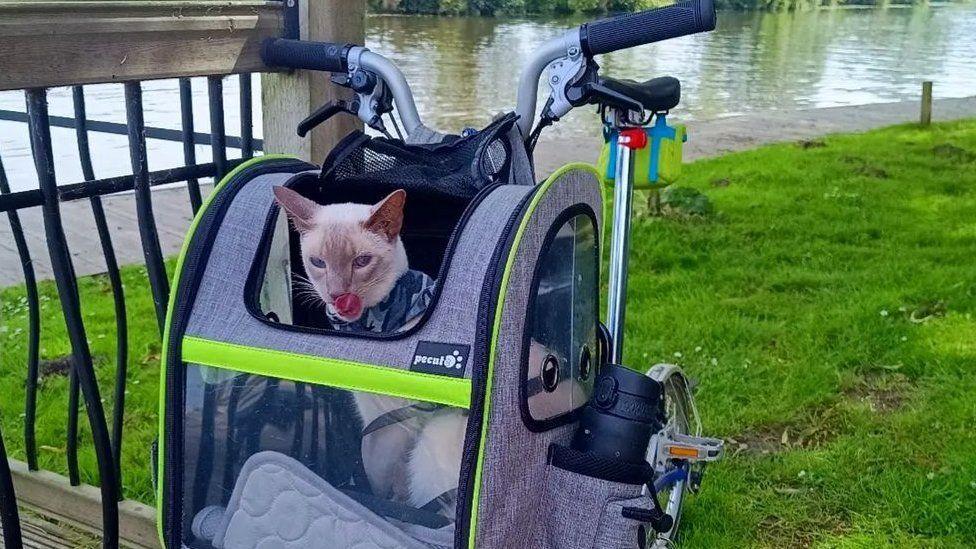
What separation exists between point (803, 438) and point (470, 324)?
1.83 metres

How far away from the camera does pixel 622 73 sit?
44.0 ft

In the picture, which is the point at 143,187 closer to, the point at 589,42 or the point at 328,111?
the point at 328,111

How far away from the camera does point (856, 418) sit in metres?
2.94

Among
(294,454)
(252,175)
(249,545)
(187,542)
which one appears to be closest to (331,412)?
(294,454)

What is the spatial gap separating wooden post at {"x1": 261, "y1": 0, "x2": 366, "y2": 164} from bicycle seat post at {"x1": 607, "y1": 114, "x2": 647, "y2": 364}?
0.66m

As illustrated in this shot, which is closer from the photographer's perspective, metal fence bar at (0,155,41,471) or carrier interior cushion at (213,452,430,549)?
carrier interior cushion at (213,452,430,549)

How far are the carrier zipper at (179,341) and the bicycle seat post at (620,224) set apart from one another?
696 millimetres

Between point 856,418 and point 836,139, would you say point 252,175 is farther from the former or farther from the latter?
point 836,139

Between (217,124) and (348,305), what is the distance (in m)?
0.67

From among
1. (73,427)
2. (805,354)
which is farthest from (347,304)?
(805,354)

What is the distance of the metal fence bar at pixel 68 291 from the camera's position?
168cm

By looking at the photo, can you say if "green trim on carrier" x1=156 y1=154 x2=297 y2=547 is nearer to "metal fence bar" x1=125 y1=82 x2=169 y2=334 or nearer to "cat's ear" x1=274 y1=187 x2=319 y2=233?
"cat's ear" x1=274 y1=187 x2=319 y2=233

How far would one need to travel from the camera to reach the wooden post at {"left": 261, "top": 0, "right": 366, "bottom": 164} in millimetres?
2053

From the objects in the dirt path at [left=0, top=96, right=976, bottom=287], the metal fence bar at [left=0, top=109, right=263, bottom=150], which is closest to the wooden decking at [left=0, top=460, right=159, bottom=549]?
the metal fence bar at [left=0, top=109, right=263, bottom=150]
